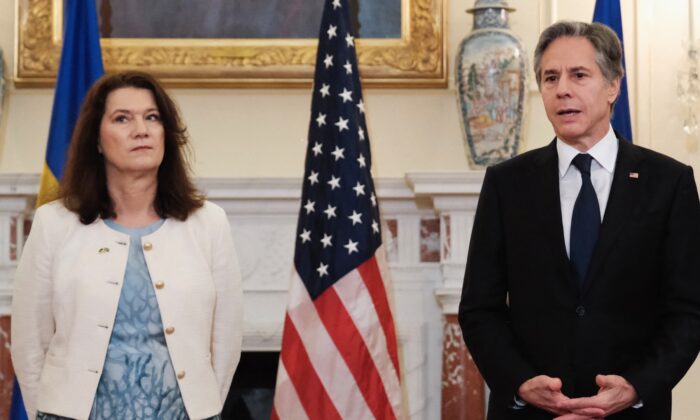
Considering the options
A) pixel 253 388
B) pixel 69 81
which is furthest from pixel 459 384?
pixel 69 81

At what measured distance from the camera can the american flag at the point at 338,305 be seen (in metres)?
4.22

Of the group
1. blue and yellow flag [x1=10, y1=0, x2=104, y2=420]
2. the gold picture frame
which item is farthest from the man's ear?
the gold picture frame

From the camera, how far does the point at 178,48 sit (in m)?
5.07

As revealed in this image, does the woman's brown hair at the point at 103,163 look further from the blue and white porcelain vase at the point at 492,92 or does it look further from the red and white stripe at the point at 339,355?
the blue and white porcelain vase at the point at 492,92

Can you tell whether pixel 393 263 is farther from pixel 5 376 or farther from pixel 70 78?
pixel 5 376

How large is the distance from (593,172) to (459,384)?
8.03ft

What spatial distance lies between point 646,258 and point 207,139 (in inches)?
119

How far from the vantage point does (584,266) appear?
245 cm

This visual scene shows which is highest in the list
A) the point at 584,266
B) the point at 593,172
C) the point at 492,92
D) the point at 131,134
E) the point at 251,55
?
the point at 251,55

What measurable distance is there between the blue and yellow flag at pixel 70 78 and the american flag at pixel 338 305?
0.91 m

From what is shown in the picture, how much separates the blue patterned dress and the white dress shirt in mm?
997

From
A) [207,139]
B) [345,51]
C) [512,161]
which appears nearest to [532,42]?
[345,51]

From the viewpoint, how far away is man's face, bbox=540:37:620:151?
8.23 ft

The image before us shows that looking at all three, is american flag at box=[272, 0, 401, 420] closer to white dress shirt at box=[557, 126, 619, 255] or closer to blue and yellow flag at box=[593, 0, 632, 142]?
blue and yellow flag at box=[593, 0, 632, 142]
